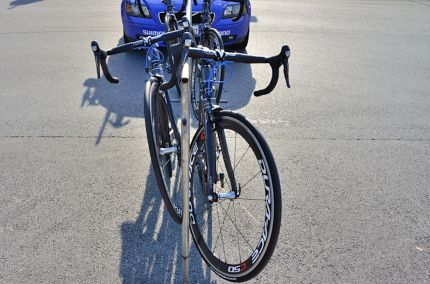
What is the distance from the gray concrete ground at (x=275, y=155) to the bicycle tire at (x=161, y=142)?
19 cm

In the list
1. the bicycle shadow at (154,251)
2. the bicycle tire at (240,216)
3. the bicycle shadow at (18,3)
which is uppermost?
the bicycle shadow at (18,3)

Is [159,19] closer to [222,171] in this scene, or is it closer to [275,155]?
[275,155]

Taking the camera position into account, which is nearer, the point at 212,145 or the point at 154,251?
the point at 212,145

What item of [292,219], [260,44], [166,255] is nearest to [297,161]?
[292,219]

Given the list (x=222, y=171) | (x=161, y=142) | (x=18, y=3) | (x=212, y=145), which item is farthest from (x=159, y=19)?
(x=18, y=3)

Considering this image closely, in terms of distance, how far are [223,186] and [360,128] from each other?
2.20m

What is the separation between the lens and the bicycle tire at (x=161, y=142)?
2420 millimetres

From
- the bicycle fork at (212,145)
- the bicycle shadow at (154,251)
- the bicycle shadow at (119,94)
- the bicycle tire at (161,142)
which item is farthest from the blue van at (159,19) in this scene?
the bicycle fork at (212,145)

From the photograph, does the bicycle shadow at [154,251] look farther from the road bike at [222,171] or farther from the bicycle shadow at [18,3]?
the bicycle shadow at [18,3]

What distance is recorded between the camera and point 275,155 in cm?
372

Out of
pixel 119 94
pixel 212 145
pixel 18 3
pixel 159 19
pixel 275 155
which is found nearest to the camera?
pixel 212 145

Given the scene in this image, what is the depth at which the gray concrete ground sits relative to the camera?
2.54m

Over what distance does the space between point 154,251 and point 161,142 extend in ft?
2.64

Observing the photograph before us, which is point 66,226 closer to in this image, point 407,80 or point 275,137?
point 275,137
